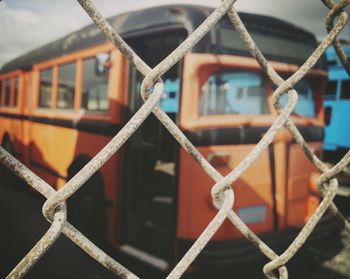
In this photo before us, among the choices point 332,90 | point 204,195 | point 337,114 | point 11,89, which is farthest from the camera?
point 11,89

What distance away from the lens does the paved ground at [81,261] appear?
329cm

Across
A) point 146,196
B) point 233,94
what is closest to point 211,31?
point 233,94

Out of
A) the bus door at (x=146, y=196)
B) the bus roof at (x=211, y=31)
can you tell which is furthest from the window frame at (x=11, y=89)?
the bus roof at (x=211, y=31)

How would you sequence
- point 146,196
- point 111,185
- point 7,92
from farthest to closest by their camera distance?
point 7,92
point 146,196
point 111,185

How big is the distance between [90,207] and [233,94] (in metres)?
2.08

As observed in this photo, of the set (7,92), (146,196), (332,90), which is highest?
(332,90)

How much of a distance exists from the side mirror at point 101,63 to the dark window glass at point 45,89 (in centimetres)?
158

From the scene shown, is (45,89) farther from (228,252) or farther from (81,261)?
(228,252)

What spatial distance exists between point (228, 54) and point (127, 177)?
5.04 ft

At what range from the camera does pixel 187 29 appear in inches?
104

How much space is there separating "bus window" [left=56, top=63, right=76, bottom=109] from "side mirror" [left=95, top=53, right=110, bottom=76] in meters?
0.69

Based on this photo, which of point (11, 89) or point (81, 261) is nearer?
point (81, 261)

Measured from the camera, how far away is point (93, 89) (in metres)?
3.70

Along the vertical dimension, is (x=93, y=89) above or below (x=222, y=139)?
above
